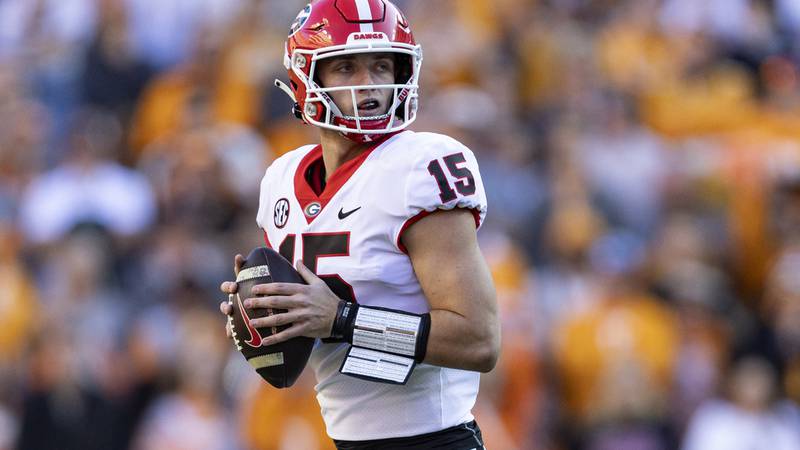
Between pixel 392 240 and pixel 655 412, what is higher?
pixel 392 240

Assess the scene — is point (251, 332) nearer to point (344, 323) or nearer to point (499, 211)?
point (344, 323)

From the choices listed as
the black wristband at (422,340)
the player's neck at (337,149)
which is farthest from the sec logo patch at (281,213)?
the black wristband at (422,340)

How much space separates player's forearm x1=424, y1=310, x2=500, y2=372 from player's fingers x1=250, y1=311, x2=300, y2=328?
355mm

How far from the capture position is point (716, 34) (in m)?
9.18

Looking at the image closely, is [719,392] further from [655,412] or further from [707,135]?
[707,135]

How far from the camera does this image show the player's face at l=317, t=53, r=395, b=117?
11.1 ft

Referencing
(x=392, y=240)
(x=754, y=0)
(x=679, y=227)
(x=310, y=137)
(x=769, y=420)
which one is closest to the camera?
(x=392, y=240)

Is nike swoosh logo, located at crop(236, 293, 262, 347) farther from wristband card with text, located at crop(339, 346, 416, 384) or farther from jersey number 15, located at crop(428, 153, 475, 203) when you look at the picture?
jersey number 15, located at crop(428, 153, 475, 203)

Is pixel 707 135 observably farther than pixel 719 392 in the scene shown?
Yes

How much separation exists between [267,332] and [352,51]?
80 centimetres

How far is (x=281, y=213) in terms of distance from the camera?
3.54 meters

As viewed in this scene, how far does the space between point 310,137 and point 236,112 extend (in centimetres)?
65

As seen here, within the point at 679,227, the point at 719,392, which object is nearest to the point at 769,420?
the point at 719,392

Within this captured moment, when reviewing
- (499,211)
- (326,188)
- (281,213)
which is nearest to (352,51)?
(326,188)
